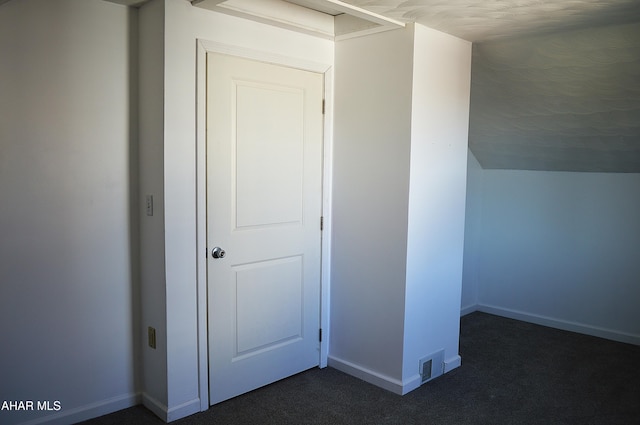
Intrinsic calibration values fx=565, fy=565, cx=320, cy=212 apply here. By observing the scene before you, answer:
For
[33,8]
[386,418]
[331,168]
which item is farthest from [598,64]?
[33,8]

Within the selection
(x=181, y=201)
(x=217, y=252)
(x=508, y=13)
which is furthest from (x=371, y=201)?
(x=508, y=13)

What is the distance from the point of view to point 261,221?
3240mm

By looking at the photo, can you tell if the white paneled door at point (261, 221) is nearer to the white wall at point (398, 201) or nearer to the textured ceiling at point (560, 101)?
the white wall at point (398, 201)

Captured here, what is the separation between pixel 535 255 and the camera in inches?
181

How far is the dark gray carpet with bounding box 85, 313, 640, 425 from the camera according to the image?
117 inches

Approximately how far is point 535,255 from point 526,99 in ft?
4.59

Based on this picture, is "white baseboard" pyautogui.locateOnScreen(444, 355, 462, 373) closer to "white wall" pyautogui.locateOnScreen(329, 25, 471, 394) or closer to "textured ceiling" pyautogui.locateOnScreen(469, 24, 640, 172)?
"white wall" pyautogui.locateOnScreen(329, 25, 471, 394)

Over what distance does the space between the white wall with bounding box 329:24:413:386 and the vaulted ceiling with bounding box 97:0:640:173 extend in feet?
1.09

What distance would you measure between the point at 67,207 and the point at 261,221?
3.35 ft

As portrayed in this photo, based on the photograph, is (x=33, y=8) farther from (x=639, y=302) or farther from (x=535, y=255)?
(x=639, y=302)

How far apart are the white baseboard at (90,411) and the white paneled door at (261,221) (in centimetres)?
45

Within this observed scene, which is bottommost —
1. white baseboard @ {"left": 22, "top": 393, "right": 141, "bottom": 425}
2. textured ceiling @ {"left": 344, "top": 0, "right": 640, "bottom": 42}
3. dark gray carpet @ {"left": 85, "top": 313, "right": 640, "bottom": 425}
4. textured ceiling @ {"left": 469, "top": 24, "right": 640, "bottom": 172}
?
dark gray carpet @ {"left": 85, "top": 313, "right": 640, "bottom": 425}

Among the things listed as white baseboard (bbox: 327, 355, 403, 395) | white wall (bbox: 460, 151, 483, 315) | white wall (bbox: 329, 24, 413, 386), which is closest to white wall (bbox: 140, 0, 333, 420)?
white wall (bbox: 329, 24, 413, 386)

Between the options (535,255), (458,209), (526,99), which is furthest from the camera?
(535,255)
